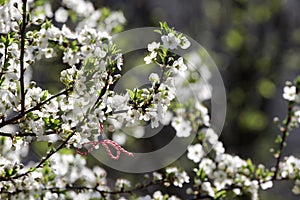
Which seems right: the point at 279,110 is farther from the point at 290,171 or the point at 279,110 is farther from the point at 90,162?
the point at 290,171

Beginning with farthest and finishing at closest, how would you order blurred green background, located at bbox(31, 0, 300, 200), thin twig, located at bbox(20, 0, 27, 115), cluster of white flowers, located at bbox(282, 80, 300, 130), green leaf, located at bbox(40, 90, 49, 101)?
blurred green background, located at bbox(31, 0, 300, 200) < cluster of white flowers, located at bbox(282, 80, 300, 130) < green leaf, located at bbox(40, 90, 49, 101) < thin twig, located at bbox(20, 0, 27, 115)

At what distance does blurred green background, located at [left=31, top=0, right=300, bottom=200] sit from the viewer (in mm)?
7012

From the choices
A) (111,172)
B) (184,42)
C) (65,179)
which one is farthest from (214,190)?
(111,172)

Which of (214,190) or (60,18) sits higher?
(60,18)

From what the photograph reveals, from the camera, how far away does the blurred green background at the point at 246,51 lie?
276 inches

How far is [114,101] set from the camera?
1.81 meters

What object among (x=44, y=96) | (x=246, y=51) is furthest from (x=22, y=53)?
(x=246, y=51)

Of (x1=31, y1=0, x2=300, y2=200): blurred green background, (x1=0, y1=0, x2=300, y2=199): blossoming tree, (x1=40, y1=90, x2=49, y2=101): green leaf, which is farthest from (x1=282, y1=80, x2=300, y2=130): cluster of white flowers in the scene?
(x1=31, y1=0, x2=300, y2=200): blurred green background

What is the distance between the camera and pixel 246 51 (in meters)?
7.23

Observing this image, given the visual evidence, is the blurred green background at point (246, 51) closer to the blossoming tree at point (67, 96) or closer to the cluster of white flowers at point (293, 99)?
the cluster of white flowers at point (293, 99)

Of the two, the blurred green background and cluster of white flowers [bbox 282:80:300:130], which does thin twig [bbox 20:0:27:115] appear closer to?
cluster of white flowers [bbox 282:80:300:130]

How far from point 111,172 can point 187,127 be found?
3.99 metres

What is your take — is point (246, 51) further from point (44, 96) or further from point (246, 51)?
point (44, 96)

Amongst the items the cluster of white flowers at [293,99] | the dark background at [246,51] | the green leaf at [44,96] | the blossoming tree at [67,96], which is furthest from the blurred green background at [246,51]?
the green leaf at [44,96]
